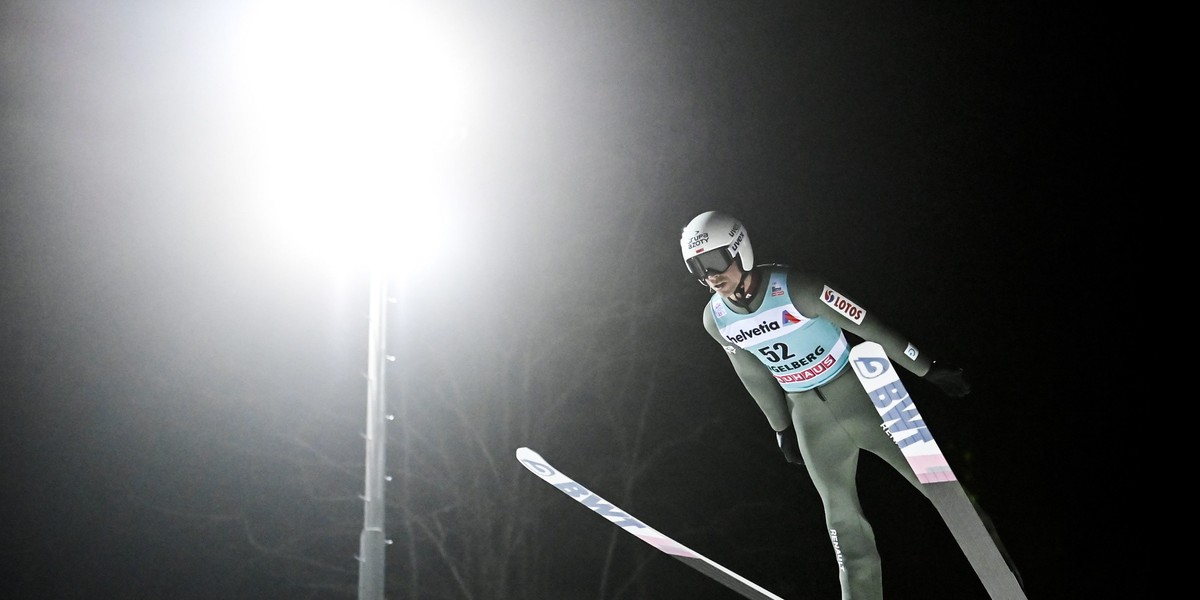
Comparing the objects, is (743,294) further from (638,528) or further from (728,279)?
(638,528)

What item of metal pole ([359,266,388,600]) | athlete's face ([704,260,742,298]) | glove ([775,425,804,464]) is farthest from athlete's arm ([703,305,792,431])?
metal pole ([359,266,388,600])

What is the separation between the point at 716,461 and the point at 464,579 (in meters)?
1.13

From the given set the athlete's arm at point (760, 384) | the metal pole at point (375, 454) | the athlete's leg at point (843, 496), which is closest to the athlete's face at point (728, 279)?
the athlete's arm at point (760, 384)

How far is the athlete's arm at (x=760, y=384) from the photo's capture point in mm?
3139

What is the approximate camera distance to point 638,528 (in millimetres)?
3441

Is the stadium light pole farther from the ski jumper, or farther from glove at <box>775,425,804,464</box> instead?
glove at <box>775,425,804,464</box>

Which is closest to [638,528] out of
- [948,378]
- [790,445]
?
[790,445]

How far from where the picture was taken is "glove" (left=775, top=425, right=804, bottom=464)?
3242mm

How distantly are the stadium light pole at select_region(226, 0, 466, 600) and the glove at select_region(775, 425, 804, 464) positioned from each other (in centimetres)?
161

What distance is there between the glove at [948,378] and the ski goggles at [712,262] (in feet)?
2.51

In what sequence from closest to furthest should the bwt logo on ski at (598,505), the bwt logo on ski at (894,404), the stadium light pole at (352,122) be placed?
1. the bwt logo on ski at (894,404)
2. the bwt logo on ski at (598,505)
3. the stadium light pole at (352,122)

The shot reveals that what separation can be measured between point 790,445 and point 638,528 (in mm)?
667

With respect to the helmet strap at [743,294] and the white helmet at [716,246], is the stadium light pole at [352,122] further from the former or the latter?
the helmet strap at [743,294]

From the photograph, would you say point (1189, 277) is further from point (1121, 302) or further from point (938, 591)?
point (938, 591)
